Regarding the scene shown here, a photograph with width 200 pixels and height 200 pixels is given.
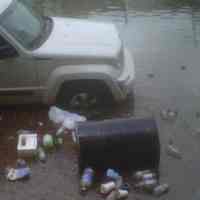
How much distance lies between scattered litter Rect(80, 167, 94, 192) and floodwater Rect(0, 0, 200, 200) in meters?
0.12

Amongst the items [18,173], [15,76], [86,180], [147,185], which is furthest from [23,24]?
[147,185]

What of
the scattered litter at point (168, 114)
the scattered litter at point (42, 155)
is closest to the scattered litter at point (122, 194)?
the scattered litter at point (42, 155)

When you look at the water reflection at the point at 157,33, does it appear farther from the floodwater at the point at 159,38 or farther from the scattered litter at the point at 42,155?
the scattered litter at the point at 42,155

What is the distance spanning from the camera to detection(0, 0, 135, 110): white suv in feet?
17.7

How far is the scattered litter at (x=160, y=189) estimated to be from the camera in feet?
14.4

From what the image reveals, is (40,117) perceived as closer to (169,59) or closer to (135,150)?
(135,150)

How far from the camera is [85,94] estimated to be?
18.7 feet

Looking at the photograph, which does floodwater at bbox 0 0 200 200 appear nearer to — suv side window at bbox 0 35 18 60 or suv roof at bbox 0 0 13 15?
suv side window at bbox 0 35 18 60

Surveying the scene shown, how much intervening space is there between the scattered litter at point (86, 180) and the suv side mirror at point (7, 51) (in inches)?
90.0

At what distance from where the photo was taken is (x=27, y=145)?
5.05 metres

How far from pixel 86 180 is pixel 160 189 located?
1.02m

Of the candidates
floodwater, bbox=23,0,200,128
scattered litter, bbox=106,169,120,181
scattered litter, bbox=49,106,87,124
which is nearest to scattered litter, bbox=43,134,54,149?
scattered litter, bbox=49,106,87,124

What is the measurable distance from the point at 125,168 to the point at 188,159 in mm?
1038

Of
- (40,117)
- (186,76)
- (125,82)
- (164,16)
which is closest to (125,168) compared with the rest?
(125,82)
